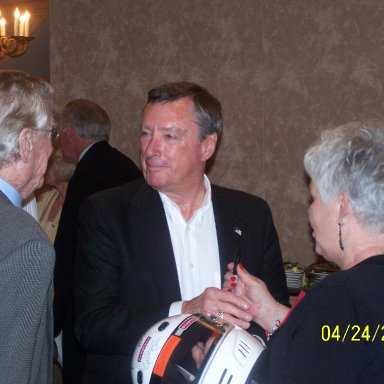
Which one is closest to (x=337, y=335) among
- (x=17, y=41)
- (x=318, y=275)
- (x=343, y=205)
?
(x=343, y=205)

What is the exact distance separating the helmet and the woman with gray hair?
2.4 inches

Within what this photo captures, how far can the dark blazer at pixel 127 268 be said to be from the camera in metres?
2.13

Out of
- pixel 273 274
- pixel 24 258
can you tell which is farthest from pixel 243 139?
pixel 24 258

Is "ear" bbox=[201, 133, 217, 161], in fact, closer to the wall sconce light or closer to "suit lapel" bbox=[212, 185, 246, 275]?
"suit lapel" bbox=[212, 185, 246, 275]

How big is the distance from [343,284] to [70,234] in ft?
7.75

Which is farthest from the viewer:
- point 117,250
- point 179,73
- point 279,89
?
point 179,73

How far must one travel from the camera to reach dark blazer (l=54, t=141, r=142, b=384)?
142 inches

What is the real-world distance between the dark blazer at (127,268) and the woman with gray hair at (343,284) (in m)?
0.61

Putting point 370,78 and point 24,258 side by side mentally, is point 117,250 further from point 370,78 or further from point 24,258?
point 370,78

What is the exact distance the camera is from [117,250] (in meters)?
2.24

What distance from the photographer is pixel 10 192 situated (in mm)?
1816

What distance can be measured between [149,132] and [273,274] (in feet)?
2.25
